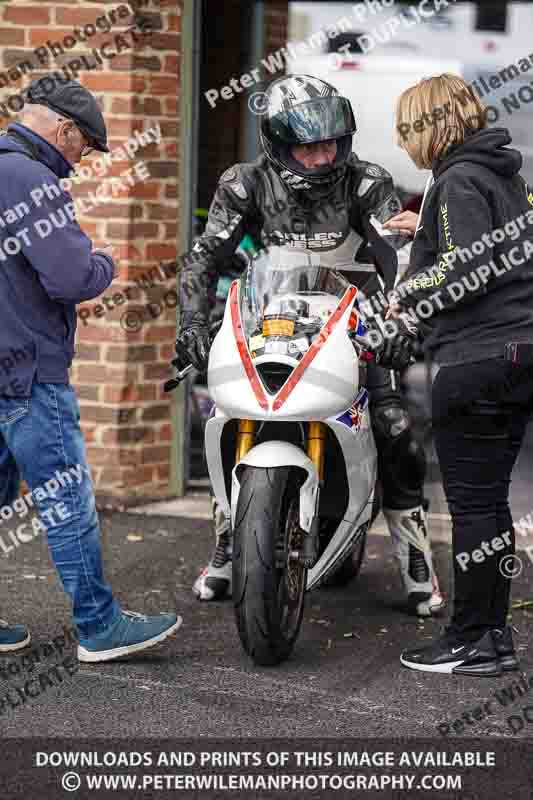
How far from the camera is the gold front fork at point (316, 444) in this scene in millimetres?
4688

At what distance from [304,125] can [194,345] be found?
85cm

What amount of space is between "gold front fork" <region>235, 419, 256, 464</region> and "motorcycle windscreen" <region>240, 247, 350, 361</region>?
24 centimetres

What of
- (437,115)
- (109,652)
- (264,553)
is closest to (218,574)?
(109,652)

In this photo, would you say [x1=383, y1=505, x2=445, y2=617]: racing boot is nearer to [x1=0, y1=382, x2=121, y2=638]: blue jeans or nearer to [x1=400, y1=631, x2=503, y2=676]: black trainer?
[x1=400, y1=631, x2=503, y2=676]: black trainer

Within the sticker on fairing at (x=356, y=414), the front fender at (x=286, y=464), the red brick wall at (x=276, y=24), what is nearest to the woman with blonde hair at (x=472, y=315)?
the sticker on fairing at (x=356, y=414)

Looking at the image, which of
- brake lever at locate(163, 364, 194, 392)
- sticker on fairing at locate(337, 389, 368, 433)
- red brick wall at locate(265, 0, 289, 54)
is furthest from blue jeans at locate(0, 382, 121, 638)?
red brick wall at locate(265, 0, 289, 54)

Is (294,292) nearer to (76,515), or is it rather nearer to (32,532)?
(76,515)

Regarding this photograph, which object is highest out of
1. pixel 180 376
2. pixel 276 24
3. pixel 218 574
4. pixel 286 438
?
pixel 276 24

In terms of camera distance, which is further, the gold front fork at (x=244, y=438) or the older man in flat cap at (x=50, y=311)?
the gold front fork at (x=244, y=438)

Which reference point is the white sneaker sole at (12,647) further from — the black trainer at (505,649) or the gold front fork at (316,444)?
the black trainer at (505,649)

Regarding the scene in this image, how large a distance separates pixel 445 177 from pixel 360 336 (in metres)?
0.69

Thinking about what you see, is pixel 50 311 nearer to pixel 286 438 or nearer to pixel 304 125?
pixel 286 438

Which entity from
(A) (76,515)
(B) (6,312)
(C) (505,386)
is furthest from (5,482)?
(C) (505,386)

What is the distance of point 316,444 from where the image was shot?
15.4ft
